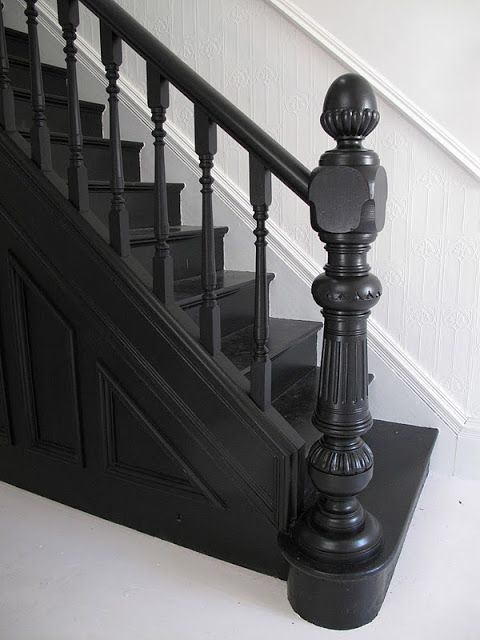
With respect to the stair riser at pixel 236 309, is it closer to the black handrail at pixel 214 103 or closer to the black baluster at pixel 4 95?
the black handrail at pixel 214 103

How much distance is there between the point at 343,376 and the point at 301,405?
576 mm

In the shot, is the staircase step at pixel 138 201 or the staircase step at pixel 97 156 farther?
the staircase step at pixel 97 156

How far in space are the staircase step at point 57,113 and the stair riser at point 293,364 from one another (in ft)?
3.71

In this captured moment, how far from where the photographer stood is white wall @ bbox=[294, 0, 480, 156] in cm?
180

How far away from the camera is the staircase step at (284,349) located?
1742 mm

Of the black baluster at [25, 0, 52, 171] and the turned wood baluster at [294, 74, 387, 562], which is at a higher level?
the black baluster at [25, 0, 52, 171]

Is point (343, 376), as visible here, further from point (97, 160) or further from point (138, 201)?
point (97, 160)

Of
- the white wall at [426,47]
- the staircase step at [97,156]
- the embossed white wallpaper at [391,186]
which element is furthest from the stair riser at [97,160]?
the white wall at [426,47]

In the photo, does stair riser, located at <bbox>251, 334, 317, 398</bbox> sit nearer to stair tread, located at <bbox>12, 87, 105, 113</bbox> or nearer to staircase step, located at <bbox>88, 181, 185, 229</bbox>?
staircase step, located at <bbox>88, 181, 185, 229</bbox>

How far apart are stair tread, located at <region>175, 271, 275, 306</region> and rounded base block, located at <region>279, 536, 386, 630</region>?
30.4 inches

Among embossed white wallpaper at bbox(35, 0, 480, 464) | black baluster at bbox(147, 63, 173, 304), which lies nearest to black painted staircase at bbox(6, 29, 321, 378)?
black baluster at bbox(147, 63, 173, 304)

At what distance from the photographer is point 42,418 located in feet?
5.91

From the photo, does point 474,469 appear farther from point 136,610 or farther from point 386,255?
point 136,610

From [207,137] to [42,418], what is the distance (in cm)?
105
